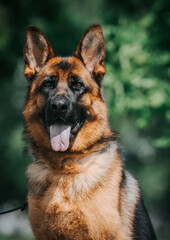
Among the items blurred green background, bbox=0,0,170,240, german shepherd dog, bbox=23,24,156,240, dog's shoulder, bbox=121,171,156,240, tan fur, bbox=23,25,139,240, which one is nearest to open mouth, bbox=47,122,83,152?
german shepherd dog, bbox=23,24,156,240

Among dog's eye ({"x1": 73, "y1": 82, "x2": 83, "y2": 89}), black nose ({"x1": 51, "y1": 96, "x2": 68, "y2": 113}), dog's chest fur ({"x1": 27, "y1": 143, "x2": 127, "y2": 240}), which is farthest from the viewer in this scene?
dog's eye ({"x1": 73, "y1": 82, "x2": 83, "y2": 89})

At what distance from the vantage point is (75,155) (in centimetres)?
389

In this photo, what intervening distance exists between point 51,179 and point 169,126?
3927 mm

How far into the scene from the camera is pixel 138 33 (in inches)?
282

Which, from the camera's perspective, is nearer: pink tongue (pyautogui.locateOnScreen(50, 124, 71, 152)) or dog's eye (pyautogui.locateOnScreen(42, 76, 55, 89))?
pink tongue (pyautogui.locateOnScreen(50, 124, 71, 152))

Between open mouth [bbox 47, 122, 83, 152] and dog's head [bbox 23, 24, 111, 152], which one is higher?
dog's head [bbox 23, 24, 111, 152]

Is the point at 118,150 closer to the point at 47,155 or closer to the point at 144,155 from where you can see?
the point at 47,155

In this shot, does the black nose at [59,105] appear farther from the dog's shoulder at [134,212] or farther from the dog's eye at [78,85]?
the dog's shoulder at [134,212]

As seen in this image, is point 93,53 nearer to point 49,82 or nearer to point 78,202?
point 49,82

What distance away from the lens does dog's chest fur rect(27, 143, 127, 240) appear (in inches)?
135

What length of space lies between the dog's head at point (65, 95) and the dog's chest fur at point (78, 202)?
1.13 feet

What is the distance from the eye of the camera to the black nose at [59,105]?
366 cm

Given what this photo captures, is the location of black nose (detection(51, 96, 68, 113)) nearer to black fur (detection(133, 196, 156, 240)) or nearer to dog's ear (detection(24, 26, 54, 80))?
dog's ear (detection(24, 26, 54, 80))

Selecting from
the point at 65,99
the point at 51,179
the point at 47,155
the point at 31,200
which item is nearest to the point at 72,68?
the point at 65,99
